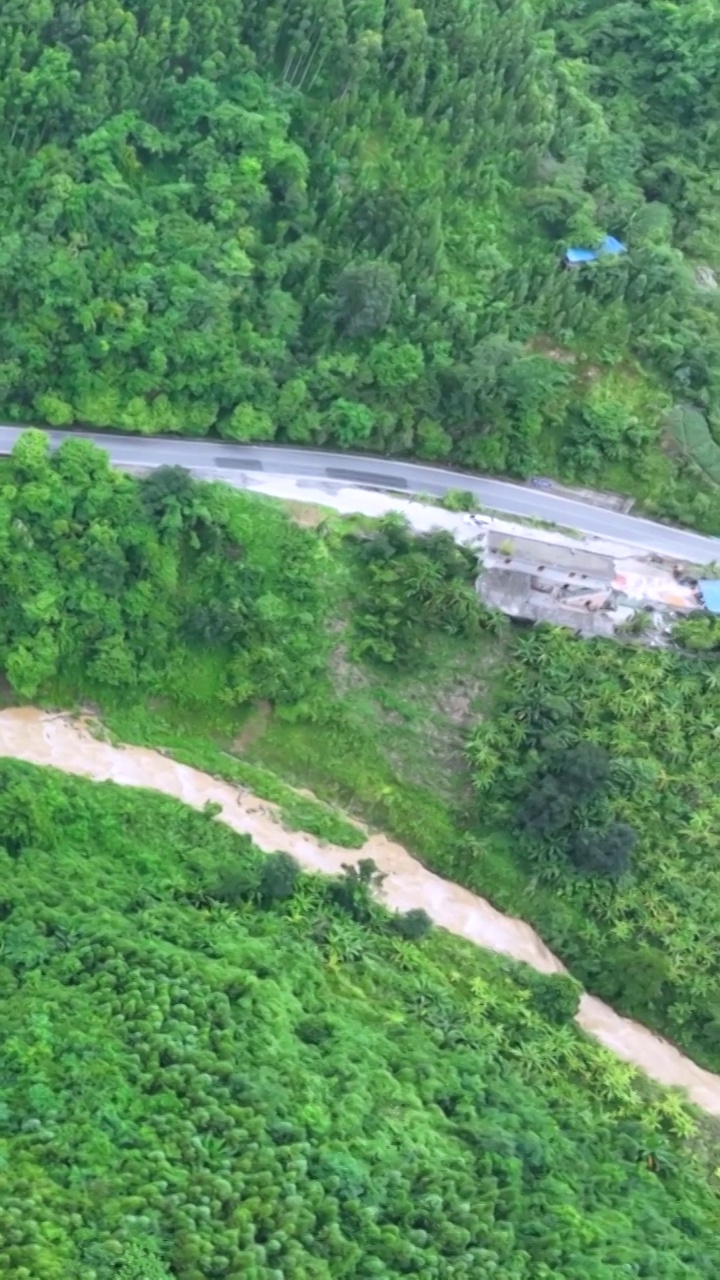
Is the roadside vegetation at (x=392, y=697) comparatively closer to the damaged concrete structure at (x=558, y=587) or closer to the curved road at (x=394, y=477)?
the damaged concrete structure at (x=558, y=587)

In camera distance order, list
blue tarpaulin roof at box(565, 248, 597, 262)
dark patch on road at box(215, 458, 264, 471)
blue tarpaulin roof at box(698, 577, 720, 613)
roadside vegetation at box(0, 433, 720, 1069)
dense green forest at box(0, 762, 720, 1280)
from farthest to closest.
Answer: blue tarpaulin roof at box(565, 248, 597, 262) < blue tarpaulin roof at box(698, 577, 720, 613) < dark patch on road at box(215, 458, 264, 471) < roadside vegetation at box(0, 433, 720, 1069) < dense green forest at box(0, 762, 720, 1280)

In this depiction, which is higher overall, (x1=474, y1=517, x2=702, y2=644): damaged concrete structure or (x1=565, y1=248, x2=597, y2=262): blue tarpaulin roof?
(x1=565, y1=248, x2=597, y2=262): blue tarpaulin roof

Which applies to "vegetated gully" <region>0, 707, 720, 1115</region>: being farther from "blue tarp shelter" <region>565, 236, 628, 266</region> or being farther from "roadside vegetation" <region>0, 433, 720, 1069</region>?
"blue tarp shelter" <region>565, 236, 628, 266</region>

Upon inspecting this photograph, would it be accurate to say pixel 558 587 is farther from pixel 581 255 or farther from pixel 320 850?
pixel 581 255

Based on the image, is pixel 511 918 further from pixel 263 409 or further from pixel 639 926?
pixel 263 409

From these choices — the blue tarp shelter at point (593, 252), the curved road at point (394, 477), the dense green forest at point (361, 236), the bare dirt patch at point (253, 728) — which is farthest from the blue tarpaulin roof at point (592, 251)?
the bare dirt patch at point (253, 728)

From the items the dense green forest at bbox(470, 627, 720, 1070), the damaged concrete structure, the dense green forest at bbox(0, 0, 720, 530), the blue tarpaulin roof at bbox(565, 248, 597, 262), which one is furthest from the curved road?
the blue tarpaulin roof at bbox(565, 248, 597, 262)

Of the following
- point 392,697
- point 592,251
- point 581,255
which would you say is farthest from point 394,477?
point 592,251
